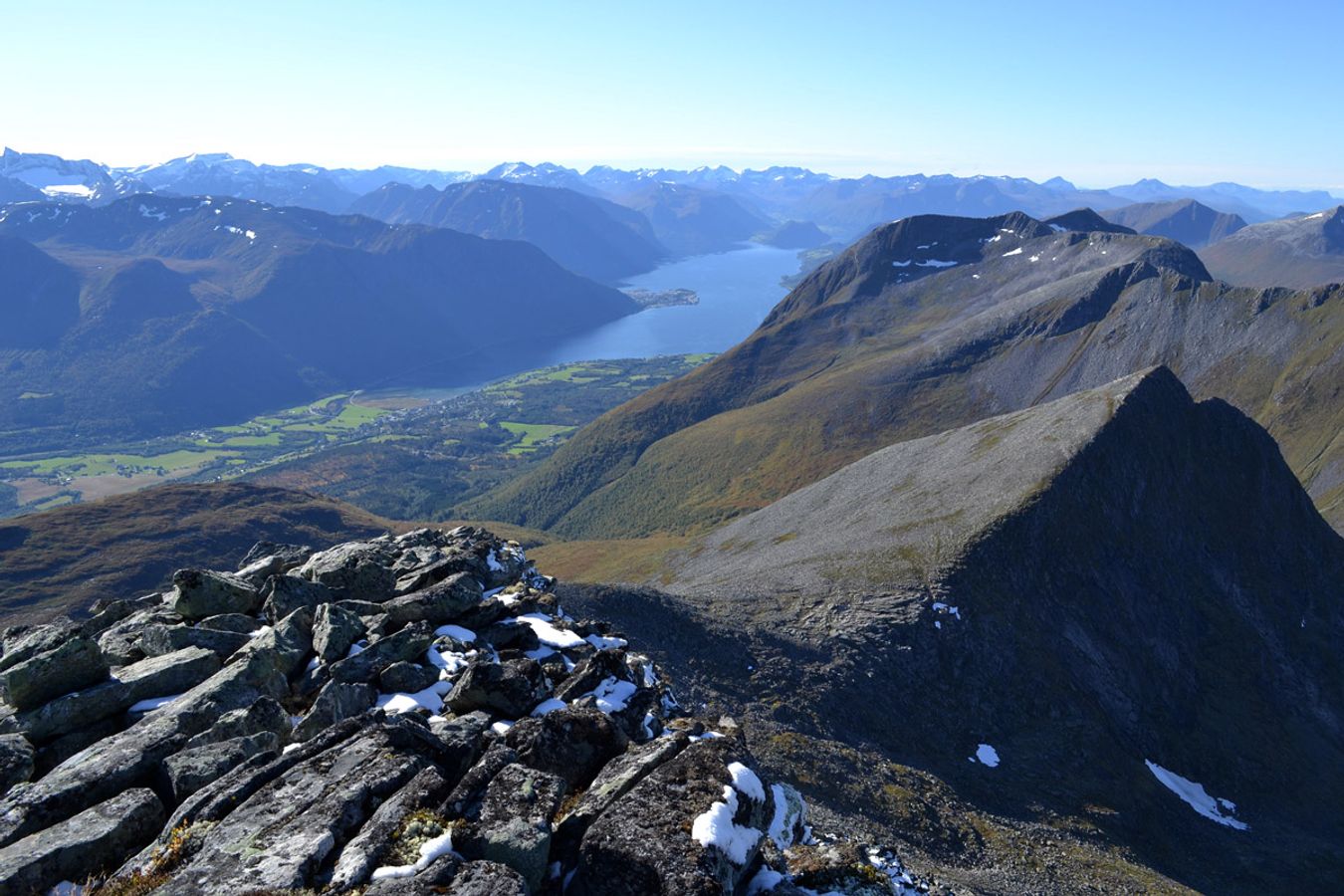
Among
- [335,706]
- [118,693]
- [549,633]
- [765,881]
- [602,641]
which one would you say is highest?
[765,881]

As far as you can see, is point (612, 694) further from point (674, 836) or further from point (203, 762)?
point (203, 762)

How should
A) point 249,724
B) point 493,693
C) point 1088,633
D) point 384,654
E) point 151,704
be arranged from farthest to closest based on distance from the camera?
1. point 1088,633
2. point 384,654
3. point 151,704
4. point 493,693
5. point 249,724

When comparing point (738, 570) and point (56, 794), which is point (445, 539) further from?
point (738, 570)

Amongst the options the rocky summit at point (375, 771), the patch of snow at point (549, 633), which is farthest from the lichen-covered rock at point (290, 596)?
the patch of snow at point (549, 633)

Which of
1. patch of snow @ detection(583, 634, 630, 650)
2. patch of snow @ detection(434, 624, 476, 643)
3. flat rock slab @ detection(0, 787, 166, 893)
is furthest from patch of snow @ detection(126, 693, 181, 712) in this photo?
patch of snow @ detection(583, 634, 630, 650)

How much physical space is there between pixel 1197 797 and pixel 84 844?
2588 inches

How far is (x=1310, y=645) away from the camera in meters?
75.3

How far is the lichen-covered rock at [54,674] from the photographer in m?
22.0

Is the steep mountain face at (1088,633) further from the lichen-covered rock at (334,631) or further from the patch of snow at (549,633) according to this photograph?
the lichen-covered rock at (334,631)

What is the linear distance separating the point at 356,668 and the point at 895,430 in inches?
7224

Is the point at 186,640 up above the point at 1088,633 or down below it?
above

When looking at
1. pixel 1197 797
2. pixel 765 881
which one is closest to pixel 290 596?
pixel 765 881

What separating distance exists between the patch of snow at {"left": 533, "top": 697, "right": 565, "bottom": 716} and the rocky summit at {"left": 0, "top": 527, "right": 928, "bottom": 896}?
0.27 ft

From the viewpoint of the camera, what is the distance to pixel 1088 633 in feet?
218
